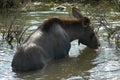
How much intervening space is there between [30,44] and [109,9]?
8.85 metres

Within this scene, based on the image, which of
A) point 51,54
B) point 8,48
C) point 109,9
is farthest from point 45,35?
point 109,9

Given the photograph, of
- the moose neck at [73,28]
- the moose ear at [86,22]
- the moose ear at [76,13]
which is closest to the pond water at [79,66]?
the moose neck at [73,28]

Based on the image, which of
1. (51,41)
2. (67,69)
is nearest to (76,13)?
(51,41)

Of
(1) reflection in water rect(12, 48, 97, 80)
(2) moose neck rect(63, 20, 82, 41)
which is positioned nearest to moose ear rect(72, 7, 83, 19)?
(2) moose neck rect(63, 20, 82, 41)

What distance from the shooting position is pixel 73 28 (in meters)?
12.3

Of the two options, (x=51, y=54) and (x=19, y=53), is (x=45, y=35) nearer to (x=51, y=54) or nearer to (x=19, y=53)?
(x=51, y=54)

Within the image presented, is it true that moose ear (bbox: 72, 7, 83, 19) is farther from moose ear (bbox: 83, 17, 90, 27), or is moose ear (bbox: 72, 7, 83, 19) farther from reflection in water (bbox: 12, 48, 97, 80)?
reflection in water (bbox: 12, 48, 97, 80)

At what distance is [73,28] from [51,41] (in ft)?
4.69

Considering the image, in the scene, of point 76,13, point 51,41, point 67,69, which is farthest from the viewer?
point 76,13

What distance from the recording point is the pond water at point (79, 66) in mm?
9828

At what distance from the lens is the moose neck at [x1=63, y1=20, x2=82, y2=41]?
12070 mm

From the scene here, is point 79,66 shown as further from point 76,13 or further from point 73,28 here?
point 76,13

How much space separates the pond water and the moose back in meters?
0.21

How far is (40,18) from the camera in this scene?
16812 mm
